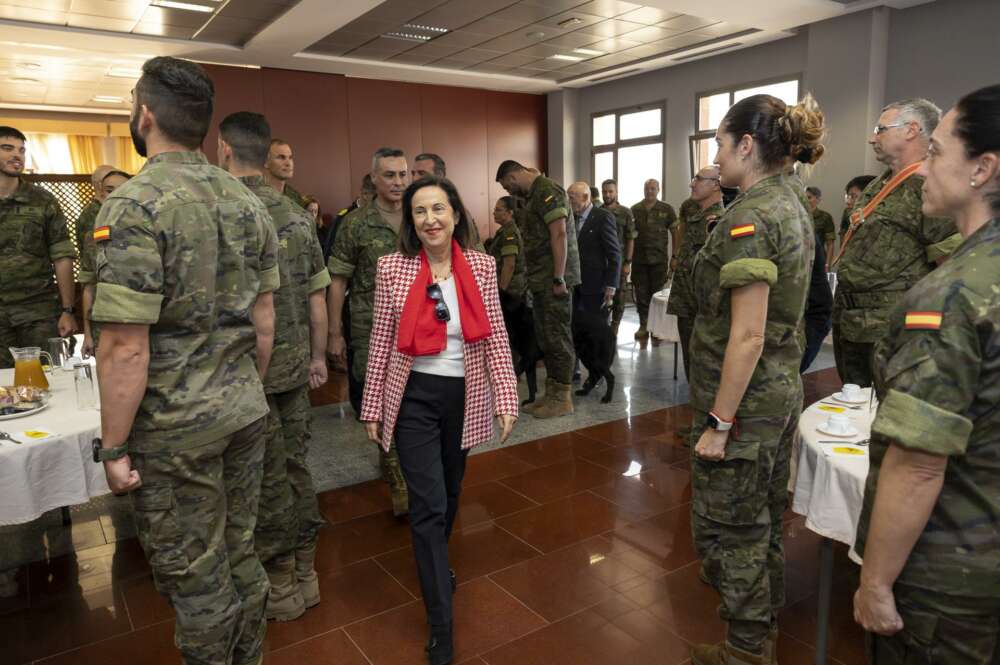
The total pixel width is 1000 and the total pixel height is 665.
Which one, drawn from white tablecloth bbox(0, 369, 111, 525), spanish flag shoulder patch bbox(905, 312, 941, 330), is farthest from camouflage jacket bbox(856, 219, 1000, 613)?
white tablecloth bbox(0, 369, 111, 525)

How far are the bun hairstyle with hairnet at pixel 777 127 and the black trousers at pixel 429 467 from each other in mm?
1124

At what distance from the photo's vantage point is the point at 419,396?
7.20ft

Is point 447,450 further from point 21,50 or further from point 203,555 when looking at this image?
point 21,50

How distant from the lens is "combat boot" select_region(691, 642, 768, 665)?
2.02 metres

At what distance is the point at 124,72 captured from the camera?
9938mm

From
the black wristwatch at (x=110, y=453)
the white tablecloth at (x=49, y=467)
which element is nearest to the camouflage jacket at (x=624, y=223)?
the white tablecloth at (x=49, y=467)

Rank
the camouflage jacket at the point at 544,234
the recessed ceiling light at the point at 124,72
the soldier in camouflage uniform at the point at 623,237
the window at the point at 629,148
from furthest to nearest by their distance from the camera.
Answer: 1. the window at the point at 629,148
2. the recessed ceiling light at the point at 124,72
3. the soldier in camouflage uniform at the point at 623,237
4. the camouflage jacket at the point at 544,234

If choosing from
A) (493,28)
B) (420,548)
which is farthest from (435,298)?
(493,28)

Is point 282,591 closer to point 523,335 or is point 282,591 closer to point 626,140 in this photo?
point 523,335

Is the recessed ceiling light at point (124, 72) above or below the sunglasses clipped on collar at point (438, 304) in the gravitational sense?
above

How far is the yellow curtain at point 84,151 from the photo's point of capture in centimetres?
1505

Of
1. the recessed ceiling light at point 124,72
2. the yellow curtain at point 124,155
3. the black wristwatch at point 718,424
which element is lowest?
the black wristwatch at point 718,424

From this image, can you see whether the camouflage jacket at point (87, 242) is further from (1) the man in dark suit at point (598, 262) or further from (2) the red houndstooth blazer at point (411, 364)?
(1) the man in dark suit at point (598, 262)

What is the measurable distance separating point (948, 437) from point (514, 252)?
159 inches
